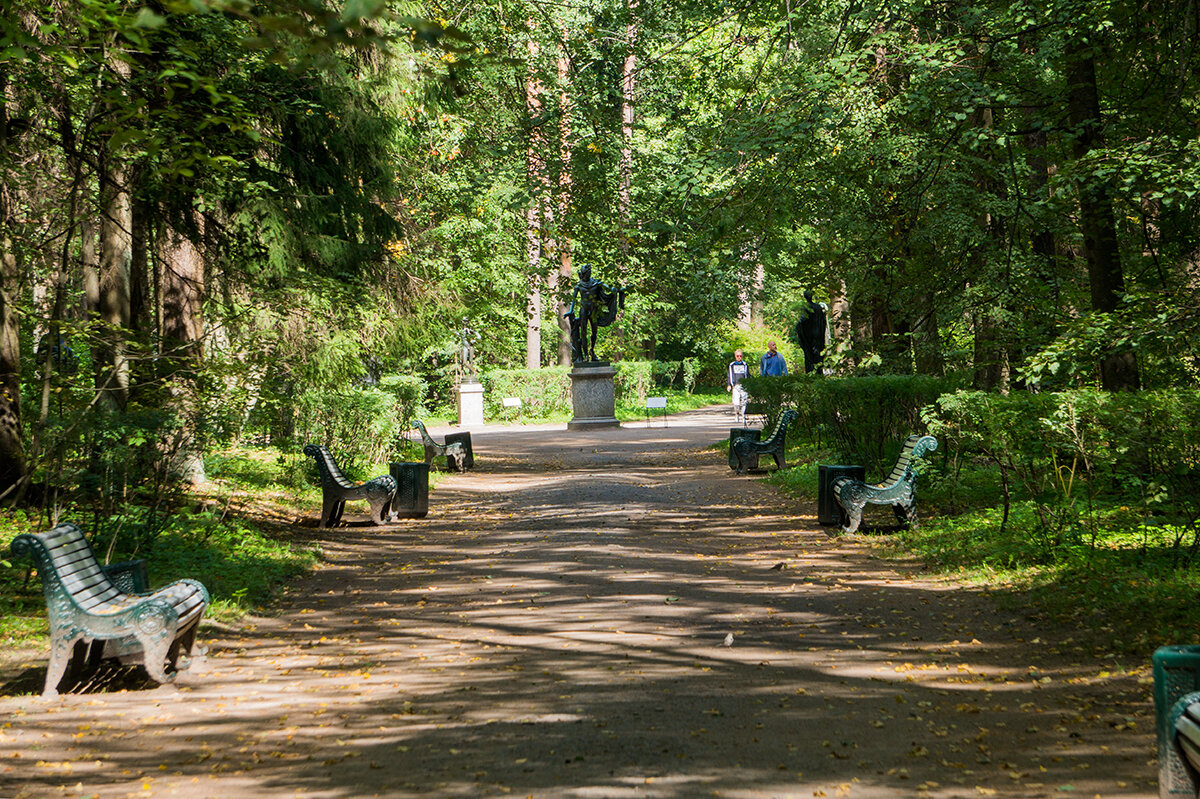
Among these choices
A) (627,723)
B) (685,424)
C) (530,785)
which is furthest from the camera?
(685,424)

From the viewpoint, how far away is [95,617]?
19.0 ft

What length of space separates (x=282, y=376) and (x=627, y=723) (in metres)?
7.59

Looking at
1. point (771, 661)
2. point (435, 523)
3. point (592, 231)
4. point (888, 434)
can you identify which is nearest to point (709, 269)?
point (888, 434)

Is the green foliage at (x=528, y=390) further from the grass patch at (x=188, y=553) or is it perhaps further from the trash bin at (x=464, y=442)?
the grass patch at (x=188, y=553)

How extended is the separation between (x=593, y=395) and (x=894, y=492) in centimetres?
1846

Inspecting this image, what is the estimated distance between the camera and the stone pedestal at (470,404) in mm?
34500

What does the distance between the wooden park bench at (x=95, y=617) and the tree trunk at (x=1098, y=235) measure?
327 inches

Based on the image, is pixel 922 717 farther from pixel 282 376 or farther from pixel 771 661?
pixel 282 376

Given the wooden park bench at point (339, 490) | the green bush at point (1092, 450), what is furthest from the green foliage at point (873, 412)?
the wooden park bench at point (339, 490)

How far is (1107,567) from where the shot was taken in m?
7.41

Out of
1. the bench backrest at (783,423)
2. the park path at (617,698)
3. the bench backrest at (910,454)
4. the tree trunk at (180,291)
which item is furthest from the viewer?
the bench backrest at (783,423)

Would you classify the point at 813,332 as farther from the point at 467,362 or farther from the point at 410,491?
the point at 467,362

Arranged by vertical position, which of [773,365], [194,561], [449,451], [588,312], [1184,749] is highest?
[588,312]

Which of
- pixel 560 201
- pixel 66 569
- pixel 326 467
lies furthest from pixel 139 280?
pixel 560 201
